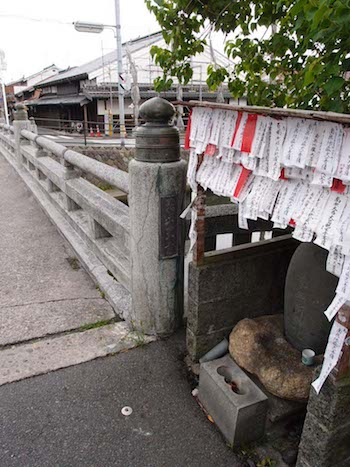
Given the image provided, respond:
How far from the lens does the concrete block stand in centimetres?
199

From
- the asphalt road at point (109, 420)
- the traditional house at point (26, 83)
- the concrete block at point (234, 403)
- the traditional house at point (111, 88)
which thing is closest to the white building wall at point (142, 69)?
the traditional house at point (111, 88)

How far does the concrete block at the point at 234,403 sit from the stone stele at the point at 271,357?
0.10m

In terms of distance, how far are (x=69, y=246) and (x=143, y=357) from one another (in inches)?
107

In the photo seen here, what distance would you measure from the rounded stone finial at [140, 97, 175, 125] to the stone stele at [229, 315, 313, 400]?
5.03 feet

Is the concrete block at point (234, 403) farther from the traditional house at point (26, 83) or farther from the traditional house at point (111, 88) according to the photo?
the traditional house at point (26, 83)

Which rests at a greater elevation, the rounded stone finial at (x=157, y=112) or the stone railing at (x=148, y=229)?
the rounded stone finial at (x=157, y=112)

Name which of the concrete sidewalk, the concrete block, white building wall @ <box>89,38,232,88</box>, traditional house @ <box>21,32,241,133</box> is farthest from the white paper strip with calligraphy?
white building wall @ <box>89,38,232,88</box>

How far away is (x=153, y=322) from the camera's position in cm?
294

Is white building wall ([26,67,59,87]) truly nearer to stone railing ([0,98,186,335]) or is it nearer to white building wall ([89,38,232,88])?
white building wall ([89,38,232,88])

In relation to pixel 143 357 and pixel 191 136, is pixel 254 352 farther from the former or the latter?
pixel 191 136

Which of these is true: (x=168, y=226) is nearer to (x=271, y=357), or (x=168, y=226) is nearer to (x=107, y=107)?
(x=271, y=357)

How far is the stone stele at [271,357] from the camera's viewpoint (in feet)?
6.89

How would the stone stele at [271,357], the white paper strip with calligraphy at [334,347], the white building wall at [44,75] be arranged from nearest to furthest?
the white paper strip with calligraphy at [334,347], the stone stele at [271,357], the white building wall at [44,75]

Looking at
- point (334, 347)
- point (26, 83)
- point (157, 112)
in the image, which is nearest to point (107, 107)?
point (157, 112)
